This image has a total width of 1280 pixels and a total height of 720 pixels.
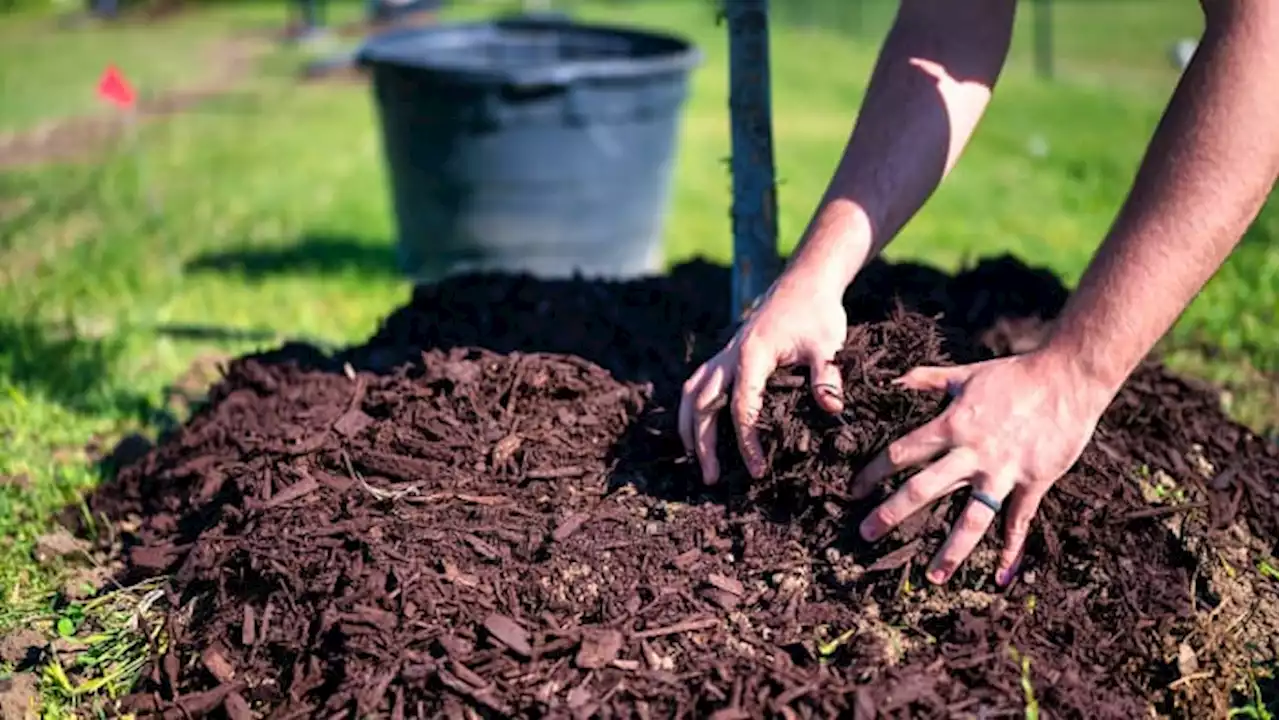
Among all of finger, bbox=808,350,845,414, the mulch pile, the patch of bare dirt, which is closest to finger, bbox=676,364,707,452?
the mulch pile

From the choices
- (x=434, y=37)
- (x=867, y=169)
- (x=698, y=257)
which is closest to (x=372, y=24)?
(x=434, y=37)

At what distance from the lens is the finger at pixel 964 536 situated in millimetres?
2328

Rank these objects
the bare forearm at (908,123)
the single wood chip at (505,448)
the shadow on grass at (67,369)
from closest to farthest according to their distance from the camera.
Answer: the bare forearm at (908,123) → the single wood chip at (505,448) → the shadow on grass at (67,369)

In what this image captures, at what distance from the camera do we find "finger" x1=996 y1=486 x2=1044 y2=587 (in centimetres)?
237

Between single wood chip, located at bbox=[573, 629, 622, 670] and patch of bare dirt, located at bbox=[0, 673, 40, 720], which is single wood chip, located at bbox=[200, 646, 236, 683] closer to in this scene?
patch of bare dirt, located at bbox=[0, 673, 40, 720]

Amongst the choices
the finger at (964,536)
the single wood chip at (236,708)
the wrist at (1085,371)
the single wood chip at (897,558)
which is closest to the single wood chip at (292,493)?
the single wood chip at (236,708)

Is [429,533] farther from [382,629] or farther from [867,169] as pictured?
[867,169]

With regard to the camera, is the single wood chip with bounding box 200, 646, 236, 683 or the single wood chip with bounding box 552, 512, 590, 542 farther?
the single wood chip with bounding box 552, 512, 590, 542

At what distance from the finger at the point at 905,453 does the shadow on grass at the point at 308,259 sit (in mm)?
4563

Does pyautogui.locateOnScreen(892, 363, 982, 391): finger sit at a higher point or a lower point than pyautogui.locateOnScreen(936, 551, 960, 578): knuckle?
higher

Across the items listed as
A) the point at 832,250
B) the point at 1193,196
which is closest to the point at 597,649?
the point at 832,250

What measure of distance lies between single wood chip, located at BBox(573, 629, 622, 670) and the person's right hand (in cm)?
47

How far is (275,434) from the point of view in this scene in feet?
10.3

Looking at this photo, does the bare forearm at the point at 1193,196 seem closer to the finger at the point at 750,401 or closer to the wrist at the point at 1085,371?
the wrist at the point at 1085,371
